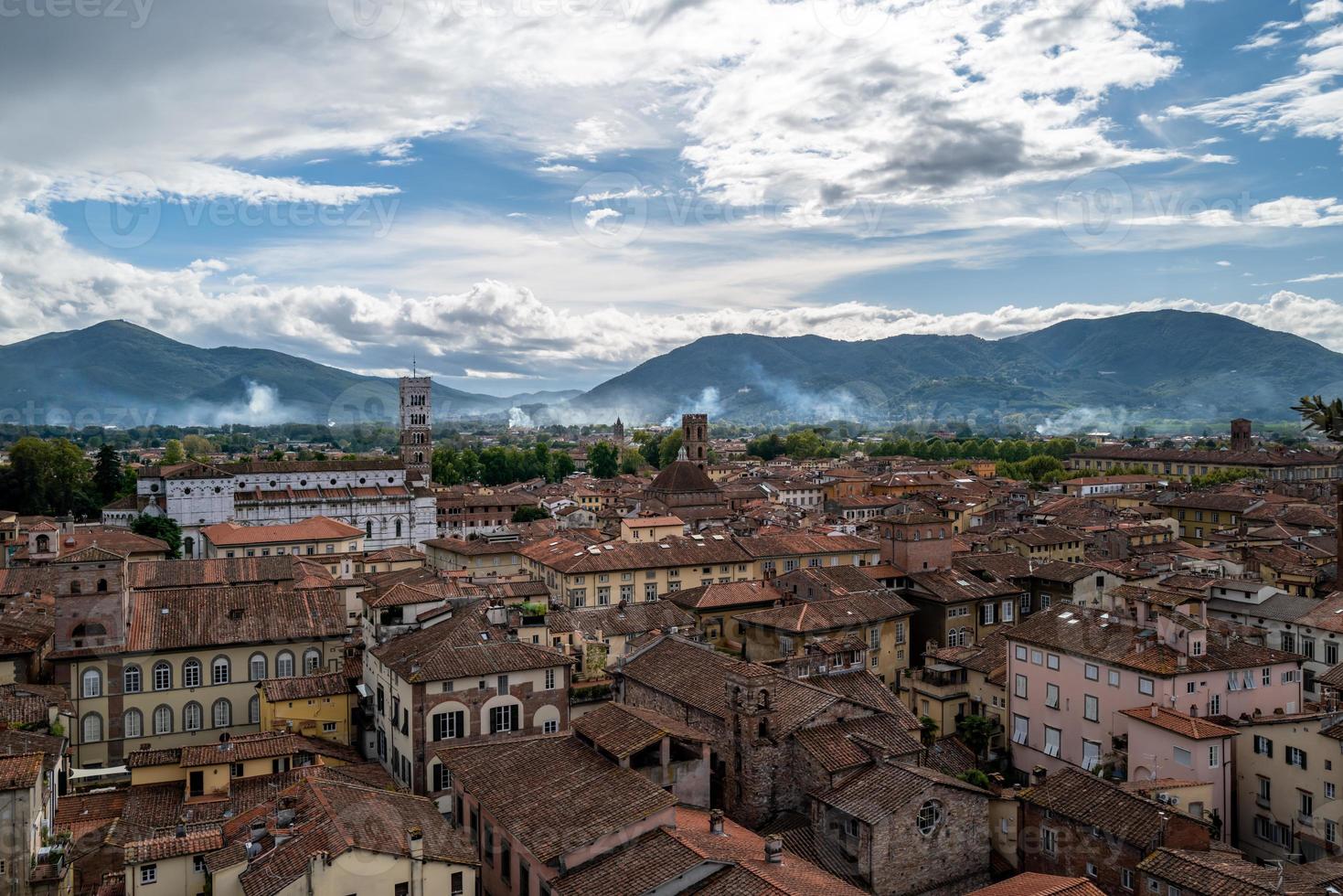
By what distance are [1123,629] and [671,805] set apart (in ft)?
69.1

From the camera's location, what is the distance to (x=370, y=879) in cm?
1905

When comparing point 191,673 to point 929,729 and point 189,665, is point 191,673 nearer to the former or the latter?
point 189,665

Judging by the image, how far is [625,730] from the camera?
24156mm

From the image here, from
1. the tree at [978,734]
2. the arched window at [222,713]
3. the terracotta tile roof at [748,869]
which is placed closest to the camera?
the terracotta tile roof at [748,869]

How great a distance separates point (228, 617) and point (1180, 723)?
33.2m

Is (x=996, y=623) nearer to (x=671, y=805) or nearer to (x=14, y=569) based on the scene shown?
(x=671, y=805)

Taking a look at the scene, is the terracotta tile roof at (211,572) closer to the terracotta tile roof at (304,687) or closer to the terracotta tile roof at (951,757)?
the terracotta tile roof at (304,687)

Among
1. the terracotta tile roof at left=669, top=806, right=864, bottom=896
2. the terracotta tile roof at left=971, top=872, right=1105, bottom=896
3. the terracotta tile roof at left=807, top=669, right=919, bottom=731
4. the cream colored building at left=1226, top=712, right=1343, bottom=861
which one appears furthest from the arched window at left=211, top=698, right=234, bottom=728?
the cream colored building at left=1226, top=712, right=1343, bottom=861

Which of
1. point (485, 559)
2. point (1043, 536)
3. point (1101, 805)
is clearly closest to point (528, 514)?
point (485, 559)

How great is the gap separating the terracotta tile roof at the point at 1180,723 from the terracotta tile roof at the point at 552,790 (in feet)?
54.2

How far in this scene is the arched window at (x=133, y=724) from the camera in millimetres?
33094

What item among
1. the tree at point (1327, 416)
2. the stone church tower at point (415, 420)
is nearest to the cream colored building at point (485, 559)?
the tree at point (1327, 416)

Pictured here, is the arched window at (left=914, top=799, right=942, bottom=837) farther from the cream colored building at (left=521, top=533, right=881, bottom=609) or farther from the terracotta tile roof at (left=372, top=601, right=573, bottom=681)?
the cream colored building at (left=521, top=533, right=881, bottom=609)

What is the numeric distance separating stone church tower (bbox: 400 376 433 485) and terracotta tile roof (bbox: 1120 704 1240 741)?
9729 cm
